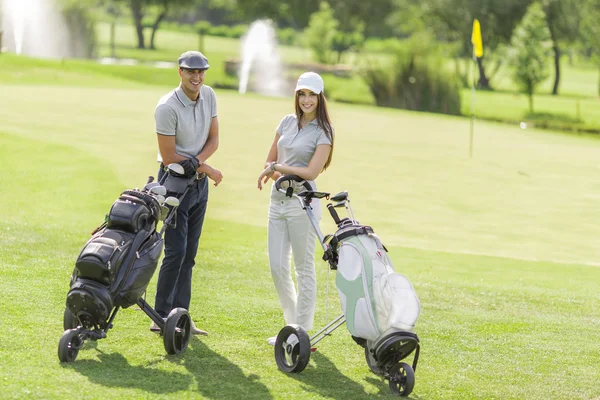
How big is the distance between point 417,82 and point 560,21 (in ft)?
66.1

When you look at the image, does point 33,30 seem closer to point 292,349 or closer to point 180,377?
point 292,349

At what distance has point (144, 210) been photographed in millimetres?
5555

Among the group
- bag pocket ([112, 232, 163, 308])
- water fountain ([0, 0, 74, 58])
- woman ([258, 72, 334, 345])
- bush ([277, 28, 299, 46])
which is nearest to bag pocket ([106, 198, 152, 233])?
bag pocket ([112, 232, 163, 308])

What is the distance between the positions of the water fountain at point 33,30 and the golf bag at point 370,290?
4490 cm

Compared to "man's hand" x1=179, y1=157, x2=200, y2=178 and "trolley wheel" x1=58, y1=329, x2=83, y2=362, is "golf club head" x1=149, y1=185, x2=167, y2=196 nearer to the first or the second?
"man's hand" x1=179, y1=157, x2=200, y2=178

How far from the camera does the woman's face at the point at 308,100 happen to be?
237 inches

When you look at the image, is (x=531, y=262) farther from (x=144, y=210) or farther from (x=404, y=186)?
(x=144, y=210)

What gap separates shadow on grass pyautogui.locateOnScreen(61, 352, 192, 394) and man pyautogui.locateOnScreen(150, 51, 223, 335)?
79 cm

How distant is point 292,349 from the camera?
18.7 ft

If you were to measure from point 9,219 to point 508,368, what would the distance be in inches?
239

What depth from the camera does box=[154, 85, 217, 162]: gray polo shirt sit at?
6.14 metres

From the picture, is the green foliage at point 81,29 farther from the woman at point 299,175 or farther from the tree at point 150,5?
the woman at point 299,175

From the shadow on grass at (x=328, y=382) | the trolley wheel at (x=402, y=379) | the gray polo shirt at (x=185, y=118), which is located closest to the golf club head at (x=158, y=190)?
the gray polo shirt at (x=185, y=118)

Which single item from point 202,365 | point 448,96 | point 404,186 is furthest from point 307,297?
point 448,96
